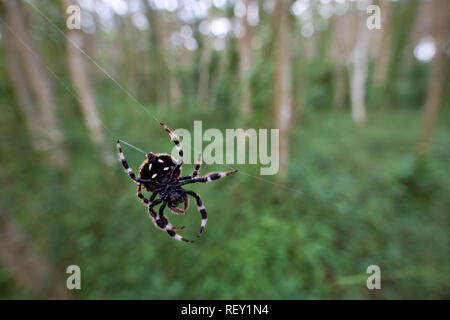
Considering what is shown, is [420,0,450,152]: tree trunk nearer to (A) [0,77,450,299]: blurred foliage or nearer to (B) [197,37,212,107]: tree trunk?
(A) [0,77,450,299]: blurred foliage

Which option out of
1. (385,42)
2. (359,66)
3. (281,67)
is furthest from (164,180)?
(385,42)

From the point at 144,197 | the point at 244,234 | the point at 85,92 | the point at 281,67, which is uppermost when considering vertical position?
the point at 85,92

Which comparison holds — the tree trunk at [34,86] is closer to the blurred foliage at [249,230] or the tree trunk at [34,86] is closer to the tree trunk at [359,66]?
the blurred foliage at [249,230]

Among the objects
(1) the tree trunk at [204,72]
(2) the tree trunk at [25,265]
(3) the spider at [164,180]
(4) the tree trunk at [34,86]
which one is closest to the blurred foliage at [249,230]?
(2) the tree trunk at [25,265]

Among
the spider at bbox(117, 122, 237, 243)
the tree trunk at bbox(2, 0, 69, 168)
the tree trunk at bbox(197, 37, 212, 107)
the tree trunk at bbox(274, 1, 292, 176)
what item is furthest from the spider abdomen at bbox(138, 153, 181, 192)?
the tree trunk at bbox(197, 37, 212, 107)

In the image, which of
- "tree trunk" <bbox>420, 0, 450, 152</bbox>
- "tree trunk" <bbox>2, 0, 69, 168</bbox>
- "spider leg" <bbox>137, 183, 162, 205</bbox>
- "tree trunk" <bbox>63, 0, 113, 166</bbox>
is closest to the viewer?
"spider leg" <bbox>137, 183, 162, 205</bbox>

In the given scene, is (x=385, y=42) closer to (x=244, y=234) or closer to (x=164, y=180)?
(x=244, y=234)
